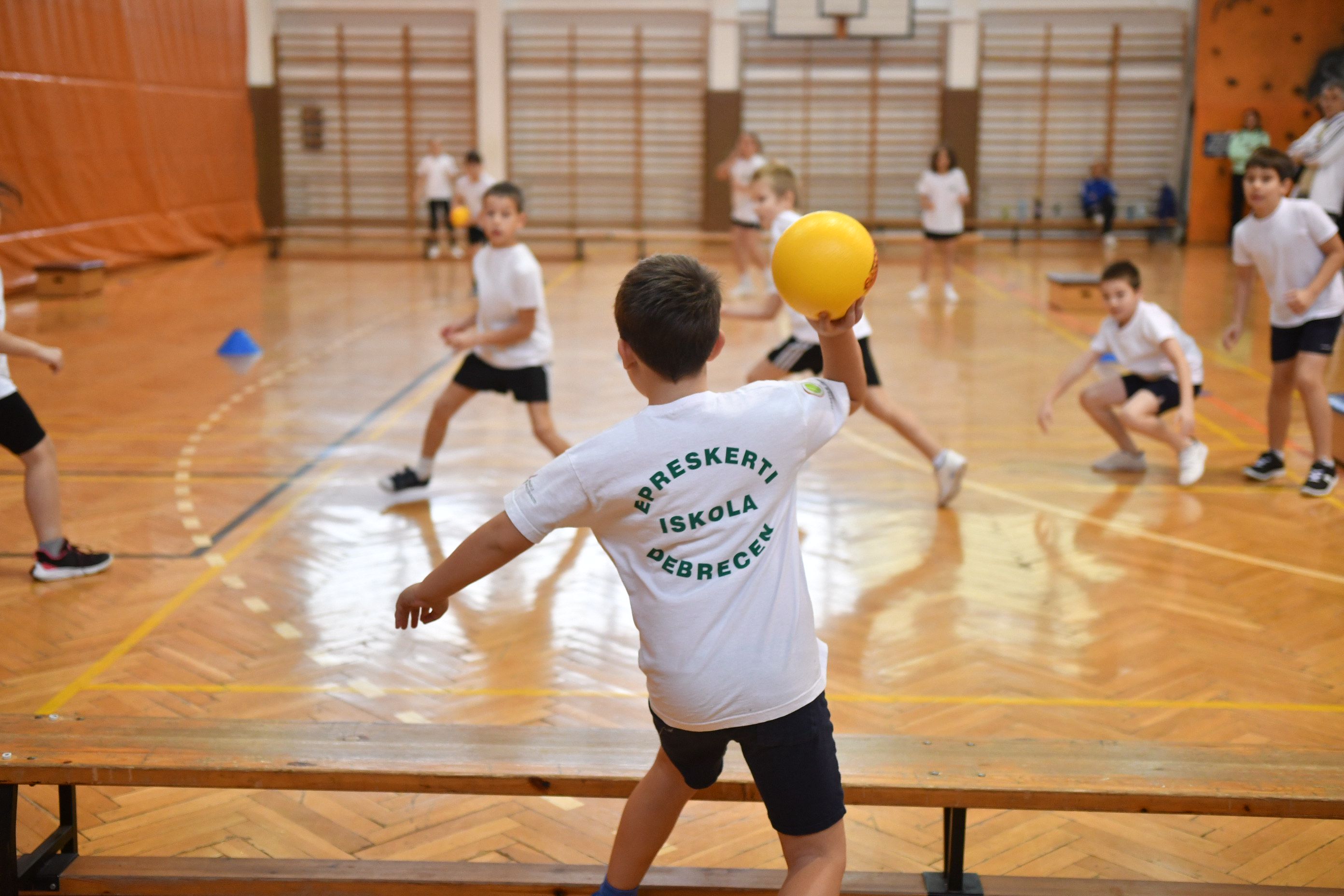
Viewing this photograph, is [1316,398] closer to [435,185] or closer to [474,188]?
[474,188]

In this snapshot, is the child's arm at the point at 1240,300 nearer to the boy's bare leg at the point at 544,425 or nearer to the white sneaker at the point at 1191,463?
the white sneaker at the point at 1191,463

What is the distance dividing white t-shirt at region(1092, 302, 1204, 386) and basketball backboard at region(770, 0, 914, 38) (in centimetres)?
1320

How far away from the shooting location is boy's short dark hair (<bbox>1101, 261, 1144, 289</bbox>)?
573cm

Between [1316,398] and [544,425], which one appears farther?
[1316,398]

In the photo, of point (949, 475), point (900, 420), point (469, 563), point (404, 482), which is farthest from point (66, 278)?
point (469, 563)

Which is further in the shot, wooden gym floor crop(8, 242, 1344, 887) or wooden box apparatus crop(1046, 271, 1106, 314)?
wooden box apparatus crop(1046, 271, 1106, 314)

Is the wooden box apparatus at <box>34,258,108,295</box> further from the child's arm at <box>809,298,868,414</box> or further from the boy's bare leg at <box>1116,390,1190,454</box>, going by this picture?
the child's arm at <box>809,298,868,414</box>

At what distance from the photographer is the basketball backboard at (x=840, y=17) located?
17859 mm

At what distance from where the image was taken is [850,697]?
3.65m

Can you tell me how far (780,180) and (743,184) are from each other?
7.93 metres

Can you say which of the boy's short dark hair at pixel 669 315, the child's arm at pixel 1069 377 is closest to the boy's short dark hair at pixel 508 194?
the child's arm at pixel 1069 377

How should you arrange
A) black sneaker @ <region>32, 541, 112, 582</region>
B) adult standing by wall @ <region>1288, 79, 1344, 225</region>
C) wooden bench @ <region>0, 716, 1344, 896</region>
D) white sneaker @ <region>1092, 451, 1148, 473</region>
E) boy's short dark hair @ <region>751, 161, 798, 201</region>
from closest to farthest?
wooden bench @ <region>0, 716, 1344, 896</region>
black sneaker @ <region>32, 541, 112, 582</region>
boy's short dark hair @ <region>751, 161, 798, 201</region>
white sneaker @ <region>1092, 451, 1148, 473</region>
adult standing by wall @ <region>1288, 79, 1344, 225</region>

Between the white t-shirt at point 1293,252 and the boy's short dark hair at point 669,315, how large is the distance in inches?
174

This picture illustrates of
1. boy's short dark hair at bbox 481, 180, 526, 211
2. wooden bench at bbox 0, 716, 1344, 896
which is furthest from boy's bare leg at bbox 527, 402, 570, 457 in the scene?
wooden bench at bbox 0, 716, 1344, 896
